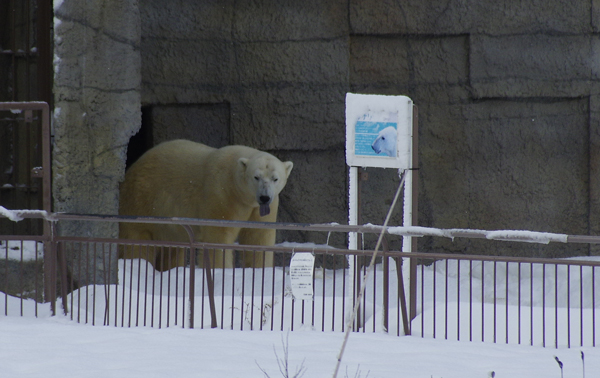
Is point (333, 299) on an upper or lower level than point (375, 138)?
lower

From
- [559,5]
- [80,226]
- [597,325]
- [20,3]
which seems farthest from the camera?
[559,5]

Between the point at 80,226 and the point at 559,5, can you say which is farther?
the point at 559,5

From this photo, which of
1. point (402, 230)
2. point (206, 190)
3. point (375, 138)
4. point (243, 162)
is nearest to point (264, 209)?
point (243, 162)

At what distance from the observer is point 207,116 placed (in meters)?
7.84

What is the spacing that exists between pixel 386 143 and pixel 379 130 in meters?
0.09

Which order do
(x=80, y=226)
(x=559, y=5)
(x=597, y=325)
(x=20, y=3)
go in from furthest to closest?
(x=559, y=5)
(x=20, y=3)
(x=80, y=226)
(x=597, y=325)

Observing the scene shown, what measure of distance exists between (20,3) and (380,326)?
3.86 metres

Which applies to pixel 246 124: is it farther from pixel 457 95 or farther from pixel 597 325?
pixel 597 325

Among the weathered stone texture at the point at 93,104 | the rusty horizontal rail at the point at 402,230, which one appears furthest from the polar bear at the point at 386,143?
the weathered stone texture at the point at 93,104

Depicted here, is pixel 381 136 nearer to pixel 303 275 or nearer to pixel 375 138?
pixel 375 138

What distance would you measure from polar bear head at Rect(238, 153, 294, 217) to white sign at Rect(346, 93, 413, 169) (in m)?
1.59

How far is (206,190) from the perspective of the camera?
6.83m

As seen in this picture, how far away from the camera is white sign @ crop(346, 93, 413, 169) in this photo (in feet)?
15.9

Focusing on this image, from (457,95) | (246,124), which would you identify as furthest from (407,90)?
(246,124)
